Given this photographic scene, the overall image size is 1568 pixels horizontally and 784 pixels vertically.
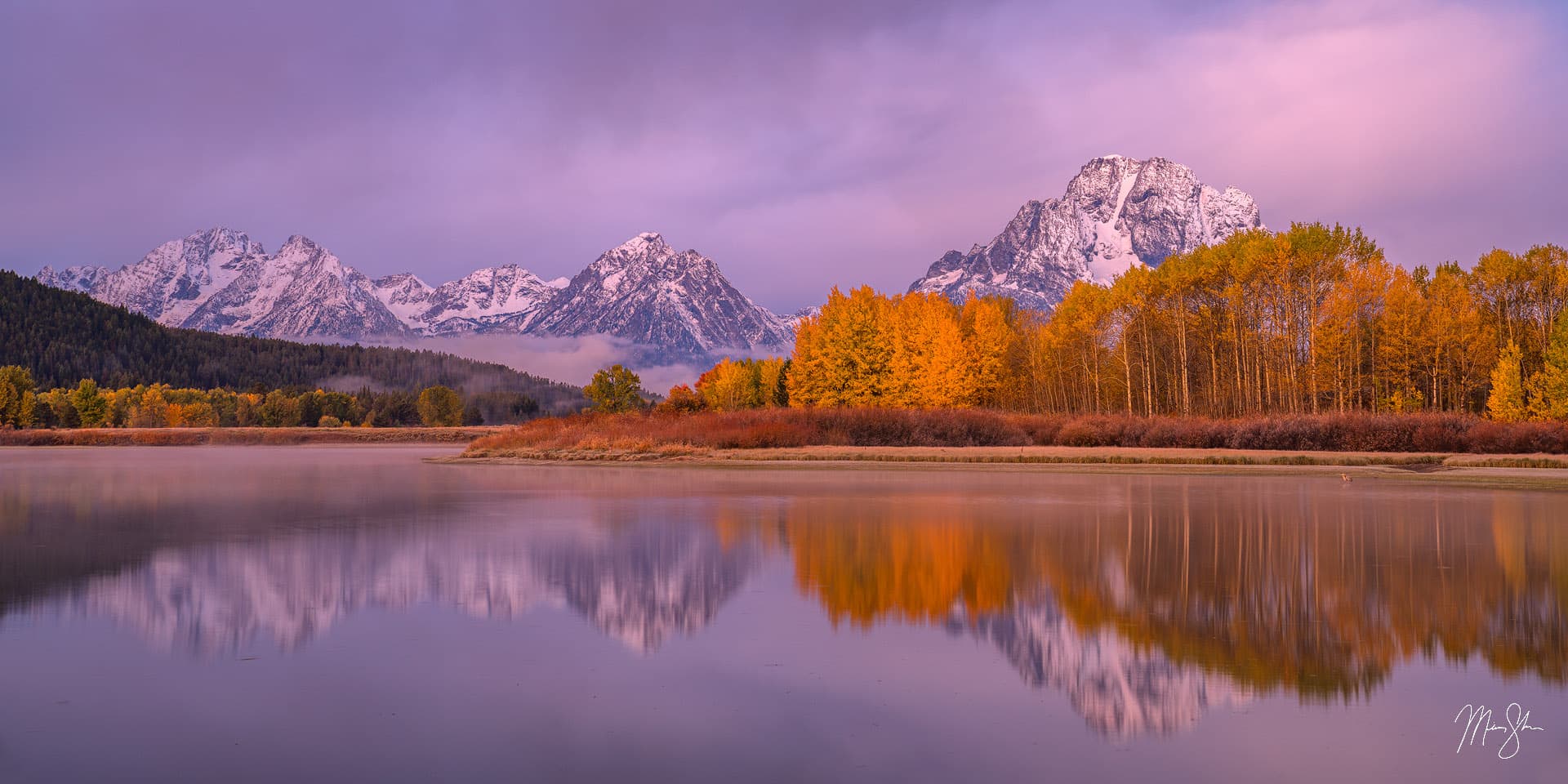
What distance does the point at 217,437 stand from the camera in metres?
113

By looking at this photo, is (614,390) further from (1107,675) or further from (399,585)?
(1107,675)

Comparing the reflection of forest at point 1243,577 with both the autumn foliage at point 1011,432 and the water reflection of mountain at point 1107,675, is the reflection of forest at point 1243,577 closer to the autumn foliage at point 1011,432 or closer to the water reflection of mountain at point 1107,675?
the water reflection of mountain at point 1107,675

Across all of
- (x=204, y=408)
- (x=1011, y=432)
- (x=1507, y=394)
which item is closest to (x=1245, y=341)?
(x=1507, y=394)

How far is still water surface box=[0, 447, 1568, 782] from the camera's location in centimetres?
592

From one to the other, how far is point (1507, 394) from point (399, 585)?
2144 inches

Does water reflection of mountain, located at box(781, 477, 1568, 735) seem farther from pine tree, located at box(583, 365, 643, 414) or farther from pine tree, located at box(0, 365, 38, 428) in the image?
pine tree, located at box(0, 365, 38, 428)

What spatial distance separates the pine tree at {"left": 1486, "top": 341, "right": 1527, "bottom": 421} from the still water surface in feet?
124

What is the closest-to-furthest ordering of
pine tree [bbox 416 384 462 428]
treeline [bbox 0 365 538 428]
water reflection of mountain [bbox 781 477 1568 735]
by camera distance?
water reflection of mountain [bbox 781 477 1568 735]
treeline [bbox 0 365 538 428]
pine tree [bbox 416 384 462 428]

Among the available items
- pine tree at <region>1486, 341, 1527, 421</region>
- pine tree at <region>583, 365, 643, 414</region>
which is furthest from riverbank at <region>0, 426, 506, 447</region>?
pine tree at <region>1486, 341, 1527, 421</region>

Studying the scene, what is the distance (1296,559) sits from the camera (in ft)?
43.8

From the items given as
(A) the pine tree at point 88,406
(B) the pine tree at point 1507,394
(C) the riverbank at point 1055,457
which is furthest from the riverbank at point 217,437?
(B) the pine tree at point 1507,394

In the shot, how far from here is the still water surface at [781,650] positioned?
19.4 ft

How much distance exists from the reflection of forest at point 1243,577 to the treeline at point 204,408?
438 feet

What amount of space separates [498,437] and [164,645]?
48669 millimetres
